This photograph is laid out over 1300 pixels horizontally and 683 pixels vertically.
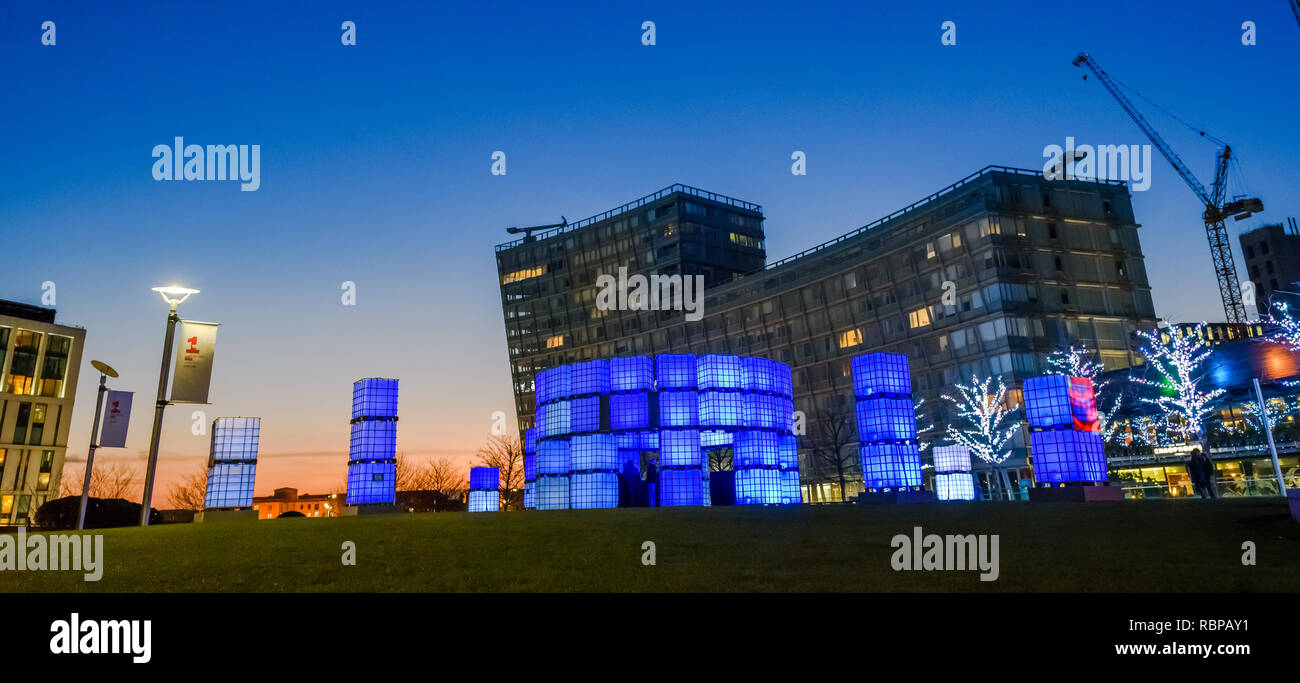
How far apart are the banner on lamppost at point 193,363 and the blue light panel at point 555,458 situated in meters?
16.3

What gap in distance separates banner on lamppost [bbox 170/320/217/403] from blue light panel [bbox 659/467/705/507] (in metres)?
Answer: 18.8

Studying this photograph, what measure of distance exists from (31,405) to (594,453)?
89.1 m

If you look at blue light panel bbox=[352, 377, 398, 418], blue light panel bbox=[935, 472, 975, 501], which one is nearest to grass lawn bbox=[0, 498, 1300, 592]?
blue light panel bbox=[352, 377, 398, 418]

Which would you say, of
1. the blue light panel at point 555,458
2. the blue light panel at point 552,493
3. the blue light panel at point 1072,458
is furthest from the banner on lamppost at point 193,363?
the blue light panel at point 1072,458

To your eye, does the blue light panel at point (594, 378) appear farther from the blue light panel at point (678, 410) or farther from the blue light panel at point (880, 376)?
the blue light panel at point (880, 376)

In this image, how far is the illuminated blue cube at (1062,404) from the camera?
1119 inches

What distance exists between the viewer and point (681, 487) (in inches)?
1353

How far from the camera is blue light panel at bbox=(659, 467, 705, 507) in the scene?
34125 millimetres

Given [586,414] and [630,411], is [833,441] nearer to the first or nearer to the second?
[630,411]

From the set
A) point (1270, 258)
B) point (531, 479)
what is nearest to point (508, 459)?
point (531, 479)
